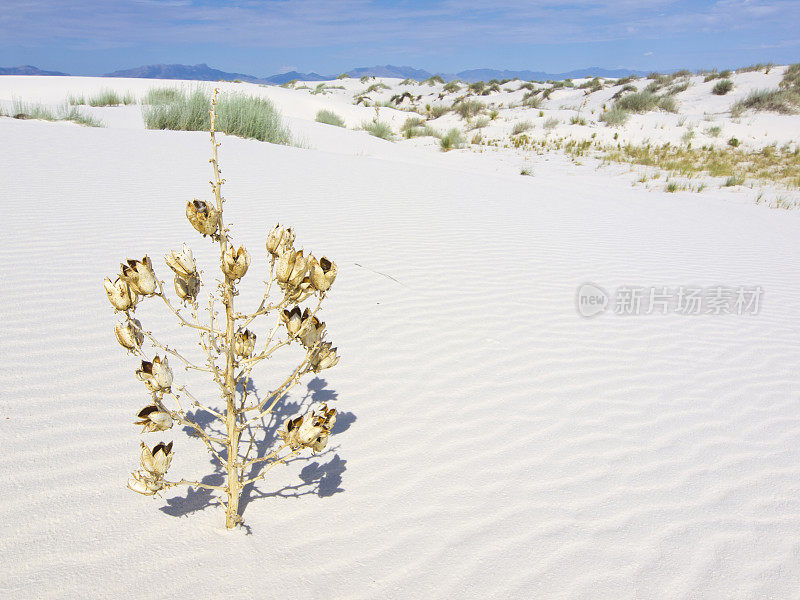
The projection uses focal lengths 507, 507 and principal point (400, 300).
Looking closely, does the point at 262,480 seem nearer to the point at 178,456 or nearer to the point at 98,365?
the point at 178,456

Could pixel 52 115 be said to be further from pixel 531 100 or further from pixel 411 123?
pixel 531 100

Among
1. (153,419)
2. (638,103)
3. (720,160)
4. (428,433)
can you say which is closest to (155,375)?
(153,419)

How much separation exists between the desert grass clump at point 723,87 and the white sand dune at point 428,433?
22.9 m

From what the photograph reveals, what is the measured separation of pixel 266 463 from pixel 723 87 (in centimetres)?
2872

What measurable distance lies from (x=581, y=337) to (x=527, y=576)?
2218 mm

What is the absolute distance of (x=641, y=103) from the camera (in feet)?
74.0

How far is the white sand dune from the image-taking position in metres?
1.69

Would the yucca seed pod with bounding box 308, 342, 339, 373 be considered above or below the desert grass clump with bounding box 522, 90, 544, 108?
below

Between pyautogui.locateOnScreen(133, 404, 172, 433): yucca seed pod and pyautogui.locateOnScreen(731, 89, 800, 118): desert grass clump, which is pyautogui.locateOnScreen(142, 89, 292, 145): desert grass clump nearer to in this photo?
pyautogui.locateOnScreen(133, 404, 172, 433): yucca seed pod

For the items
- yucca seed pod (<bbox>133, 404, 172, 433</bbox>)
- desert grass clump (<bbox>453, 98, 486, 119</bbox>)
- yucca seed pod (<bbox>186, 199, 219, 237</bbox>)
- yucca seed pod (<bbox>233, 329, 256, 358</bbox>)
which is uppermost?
desert grass clump (<bbox>453, 98, 486, 119</bbox>)

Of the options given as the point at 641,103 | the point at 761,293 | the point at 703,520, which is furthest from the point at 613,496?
the point at 641,103
